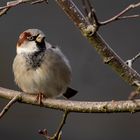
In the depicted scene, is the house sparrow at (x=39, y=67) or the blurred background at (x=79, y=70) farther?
the blurred background at (x=79, y=70)

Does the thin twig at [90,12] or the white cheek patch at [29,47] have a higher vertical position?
the thin twig at [90,12]

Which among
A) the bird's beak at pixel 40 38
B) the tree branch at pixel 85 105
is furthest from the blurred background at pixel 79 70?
the tree branch at pixel 85 105

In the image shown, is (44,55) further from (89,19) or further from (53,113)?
(53,113)

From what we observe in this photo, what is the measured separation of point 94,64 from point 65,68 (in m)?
3.01

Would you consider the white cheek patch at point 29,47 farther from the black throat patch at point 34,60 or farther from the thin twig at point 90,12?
the thin twig at point 90,12

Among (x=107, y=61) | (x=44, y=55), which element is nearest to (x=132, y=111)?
(x=107, y=61)

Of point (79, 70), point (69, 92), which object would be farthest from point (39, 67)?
point (79, 70)

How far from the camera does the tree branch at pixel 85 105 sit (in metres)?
2.29

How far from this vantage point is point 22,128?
22.4ft

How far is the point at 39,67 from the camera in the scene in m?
3.38

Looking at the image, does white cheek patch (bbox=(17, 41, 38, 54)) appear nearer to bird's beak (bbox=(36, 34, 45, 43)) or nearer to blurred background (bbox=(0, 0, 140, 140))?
bird's beak (bbox=(36, 34, 45, 43))

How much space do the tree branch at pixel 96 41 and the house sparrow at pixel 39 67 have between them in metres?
1.04

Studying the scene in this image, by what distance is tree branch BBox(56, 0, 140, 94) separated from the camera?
88.1 inches

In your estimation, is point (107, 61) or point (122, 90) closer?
point (107, 61)
